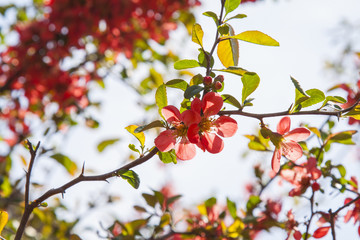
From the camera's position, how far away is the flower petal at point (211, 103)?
0.76 meters

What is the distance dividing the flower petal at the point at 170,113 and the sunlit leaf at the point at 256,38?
201 mm

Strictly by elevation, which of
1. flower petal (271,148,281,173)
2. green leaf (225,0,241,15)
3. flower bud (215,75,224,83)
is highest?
green leaf (225,0,241,15)

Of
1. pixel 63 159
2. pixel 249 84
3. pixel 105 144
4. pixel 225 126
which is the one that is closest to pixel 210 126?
pixel 225 126

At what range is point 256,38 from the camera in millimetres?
799

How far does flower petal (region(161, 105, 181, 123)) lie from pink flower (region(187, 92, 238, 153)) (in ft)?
0.17

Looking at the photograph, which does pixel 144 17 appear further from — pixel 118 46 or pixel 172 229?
pixel 172 229

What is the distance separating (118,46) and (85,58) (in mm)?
305

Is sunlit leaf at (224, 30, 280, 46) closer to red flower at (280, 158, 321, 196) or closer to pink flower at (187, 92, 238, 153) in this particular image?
pink flower at (187, 92, 238, 153)

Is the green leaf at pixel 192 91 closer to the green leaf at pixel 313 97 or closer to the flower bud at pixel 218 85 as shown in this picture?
the flower bud at pixel 218 85

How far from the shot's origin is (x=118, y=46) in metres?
2.56

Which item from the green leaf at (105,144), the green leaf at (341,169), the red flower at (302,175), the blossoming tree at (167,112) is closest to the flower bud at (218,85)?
the blossoming tree at (167,112)

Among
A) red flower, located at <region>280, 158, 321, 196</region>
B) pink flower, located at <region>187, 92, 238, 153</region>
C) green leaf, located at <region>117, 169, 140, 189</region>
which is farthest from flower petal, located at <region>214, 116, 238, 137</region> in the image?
red flower, located at <region>280, 158, 321, 196</region>

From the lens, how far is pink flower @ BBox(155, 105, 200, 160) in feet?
2.50

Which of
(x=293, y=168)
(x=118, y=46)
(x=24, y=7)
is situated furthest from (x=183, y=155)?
(x=24, y=7)
